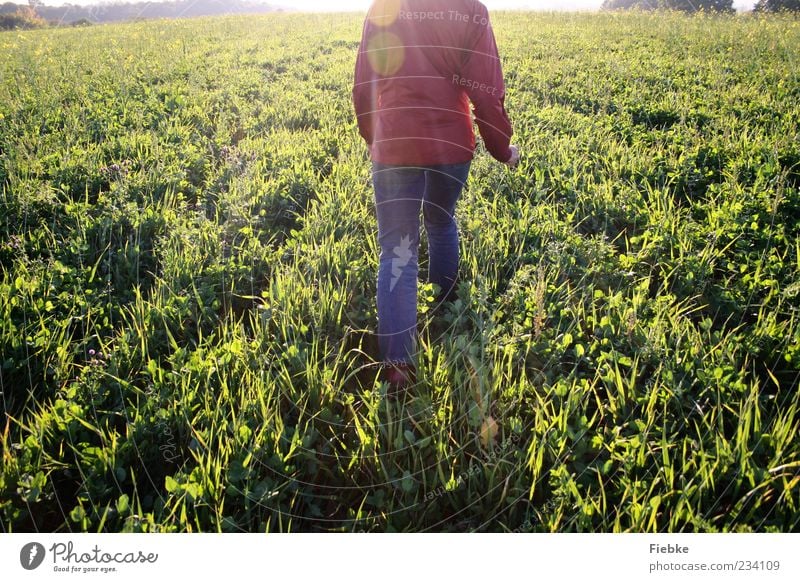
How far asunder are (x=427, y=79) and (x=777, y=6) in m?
25.3

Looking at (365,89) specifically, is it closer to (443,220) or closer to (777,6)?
(443,220)

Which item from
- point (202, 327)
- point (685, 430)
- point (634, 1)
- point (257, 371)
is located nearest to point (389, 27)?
point (257, 371)

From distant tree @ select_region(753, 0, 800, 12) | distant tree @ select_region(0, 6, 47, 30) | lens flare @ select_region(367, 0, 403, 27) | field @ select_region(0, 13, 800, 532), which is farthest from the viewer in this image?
distant tree @ select_region(0, 6, 47, 30)

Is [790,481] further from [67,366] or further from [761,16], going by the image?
[761,16]

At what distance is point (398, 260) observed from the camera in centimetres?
256

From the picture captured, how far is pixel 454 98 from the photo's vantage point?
233 cm

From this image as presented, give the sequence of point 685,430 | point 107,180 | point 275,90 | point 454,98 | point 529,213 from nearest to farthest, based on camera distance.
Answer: point 685,430 → point 454,98 → point 529,213 → point 107,180 → point 275,90

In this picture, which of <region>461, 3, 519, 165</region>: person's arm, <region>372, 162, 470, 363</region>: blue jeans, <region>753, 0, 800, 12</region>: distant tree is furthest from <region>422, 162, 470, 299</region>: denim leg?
<region>753, 0, 800, 12</region>: distant tree

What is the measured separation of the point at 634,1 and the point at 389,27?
31240 mm
